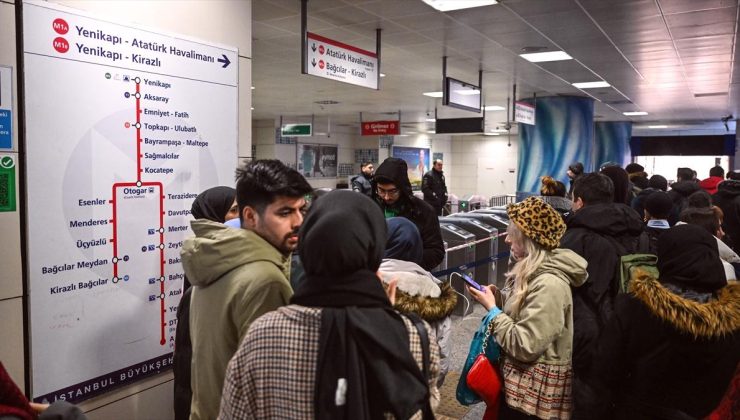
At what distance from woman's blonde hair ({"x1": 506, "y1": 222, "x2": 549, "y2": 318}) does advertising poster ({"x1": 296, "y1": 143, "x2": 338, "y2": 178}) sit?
17104 mm

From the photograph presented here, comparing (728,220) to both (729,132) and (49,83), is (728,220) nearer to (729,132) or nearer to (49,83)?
(49,83)

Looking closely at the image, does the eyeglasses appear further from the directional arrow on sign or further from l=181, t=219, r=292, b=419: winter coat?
l=181, t=219, r=292, b=419: winter coat

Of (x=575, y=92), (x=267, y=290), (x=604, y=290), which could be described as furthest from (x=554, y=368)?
(x=575, y=92)

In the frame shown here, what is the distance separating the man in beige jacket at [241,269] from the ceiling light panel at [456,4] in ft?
13.7

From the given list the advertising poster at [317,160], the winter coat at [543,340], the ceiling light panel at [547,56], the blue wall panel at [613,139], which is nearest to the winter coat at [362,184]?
the ceiling light panel at [547,56]

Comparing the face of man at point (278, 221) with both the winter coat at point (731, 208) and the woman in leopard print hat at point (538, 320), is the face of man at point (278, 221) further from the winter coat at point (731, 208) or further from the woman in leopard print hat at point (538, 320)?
the winter coat at point (731, 208)

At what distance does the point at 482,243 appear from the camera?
723 cm

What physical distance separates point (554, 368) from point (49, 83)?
8.51 feet

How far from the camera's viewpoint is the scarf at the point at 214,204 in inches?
119

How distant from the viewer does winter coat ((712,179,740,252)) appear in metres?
5.79

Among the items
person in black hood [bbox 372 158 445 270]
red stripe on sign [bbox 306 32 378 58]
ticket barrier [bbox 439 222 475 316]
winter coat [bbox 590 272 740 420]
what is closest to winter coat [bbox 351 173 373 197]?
ticket barrier [bbox 439 222 475 316]

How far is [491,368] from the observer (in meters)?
2.52

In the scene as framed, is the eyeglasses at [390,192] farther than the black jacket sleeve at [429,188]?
No

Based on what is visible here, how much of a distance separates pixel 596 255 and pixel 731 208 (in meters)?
4.02
